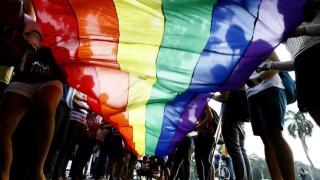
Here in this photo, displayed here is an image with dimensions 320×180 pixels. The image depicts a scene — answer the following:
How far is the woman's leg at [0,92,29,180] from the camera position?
6.44 feet

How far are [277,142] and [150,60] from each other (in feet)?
3.94

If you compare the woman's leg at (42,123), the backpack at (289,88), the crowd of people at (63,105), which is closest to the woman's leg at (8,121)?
the crowd of people at (63,105)

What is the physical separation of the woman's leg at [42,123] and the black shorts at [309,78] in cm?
154

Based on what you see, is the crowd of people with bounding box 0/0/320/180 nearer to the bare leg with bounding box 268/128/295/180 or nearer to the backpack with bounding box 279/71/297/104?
the bare leg with bounding box 268/128/295/180

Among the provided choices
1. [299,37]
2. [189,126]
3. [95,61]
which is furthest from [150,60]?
[299,37]

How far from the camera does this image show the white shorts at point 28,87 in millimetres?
2176

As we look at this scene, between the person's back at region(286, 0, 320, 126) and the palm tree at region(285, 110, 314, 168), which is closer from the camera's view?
the person's back at region(286, 0, 320, 126)

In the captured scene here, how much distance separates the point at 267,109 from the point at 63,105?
6.26 ft

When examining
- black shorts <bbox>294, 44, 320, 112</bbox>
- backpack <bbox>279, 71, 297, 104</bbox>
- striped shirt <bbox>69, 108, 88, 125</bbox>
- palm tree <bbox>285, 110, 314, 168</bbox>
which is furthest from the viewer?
palm tree <bbox>285, 110, 314, 168</bbox>

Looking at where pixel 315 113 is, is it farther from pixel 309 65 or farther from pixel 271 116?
pixel 271 116

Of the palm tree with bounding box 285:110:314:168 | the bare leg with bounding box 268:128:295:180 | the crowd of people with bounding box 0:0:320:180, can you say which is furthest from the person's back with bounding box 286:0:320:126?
the palm tree with bounding box 285:110:314:168

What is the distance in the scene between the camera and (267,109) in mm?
2627

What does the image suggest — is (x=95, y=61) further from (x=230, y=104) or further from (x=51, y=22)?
(x=230, y=104)

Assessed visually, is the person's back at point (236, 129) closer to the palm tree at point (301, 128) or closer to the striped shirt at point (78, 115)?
the striped shirt at point (78, 115)
